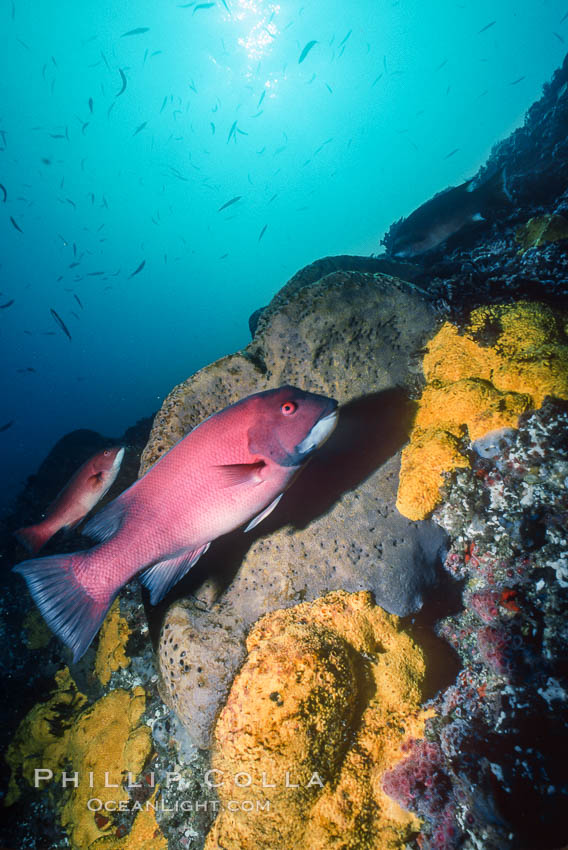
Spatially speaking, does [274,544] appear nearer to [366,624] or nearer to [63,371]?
[366,624]

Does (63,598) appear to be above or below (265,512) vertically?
above

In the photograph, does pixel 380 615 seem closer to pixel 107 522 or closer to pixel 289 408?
pixel 289 408

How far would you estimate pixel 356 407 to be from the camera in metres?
3.01

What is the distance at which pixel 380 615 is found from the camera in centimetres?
254

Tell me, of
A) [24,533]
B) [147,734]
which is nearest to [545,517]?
[147,734]

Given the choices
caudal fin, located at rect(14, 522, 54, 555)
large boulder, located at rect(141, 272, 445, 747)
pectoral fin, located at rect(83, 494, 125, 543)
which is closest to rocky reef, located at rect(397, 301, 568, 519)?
large boulder, located at rect(141, 272, 445, 747)

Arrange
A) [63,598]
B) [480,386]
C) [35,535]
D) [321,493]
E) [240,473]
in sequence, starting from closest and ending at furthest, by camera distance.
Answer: [240,473] → [63,598] → [480,386] → [321,493] → [35,535]

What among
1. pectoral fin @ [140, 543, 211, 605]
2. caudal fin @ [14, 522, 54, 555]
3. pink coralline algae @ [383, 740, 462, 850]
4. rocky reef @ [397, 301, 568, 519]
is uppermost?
caudal fin @ [14, 522, 54, 555]

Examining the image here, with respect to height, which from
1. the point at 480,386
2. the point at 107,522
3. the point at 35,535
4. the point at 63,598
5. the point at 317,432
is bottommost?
the point at 480,386

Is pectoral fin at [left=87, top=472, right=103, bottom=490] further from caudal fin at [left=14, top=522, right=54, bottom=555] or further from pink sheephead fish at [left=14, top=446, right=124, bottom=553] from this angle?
caudal fin at [left=14, top=522, right=54, bottom=555]

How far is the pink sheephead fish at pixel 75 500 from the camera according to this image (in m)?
4.14

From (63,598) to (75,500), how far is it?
2.39m

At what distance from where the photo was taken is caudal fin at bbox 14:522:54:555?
413cm

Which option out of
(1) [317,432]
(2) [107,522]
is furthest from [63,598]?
(1) [317,432]
